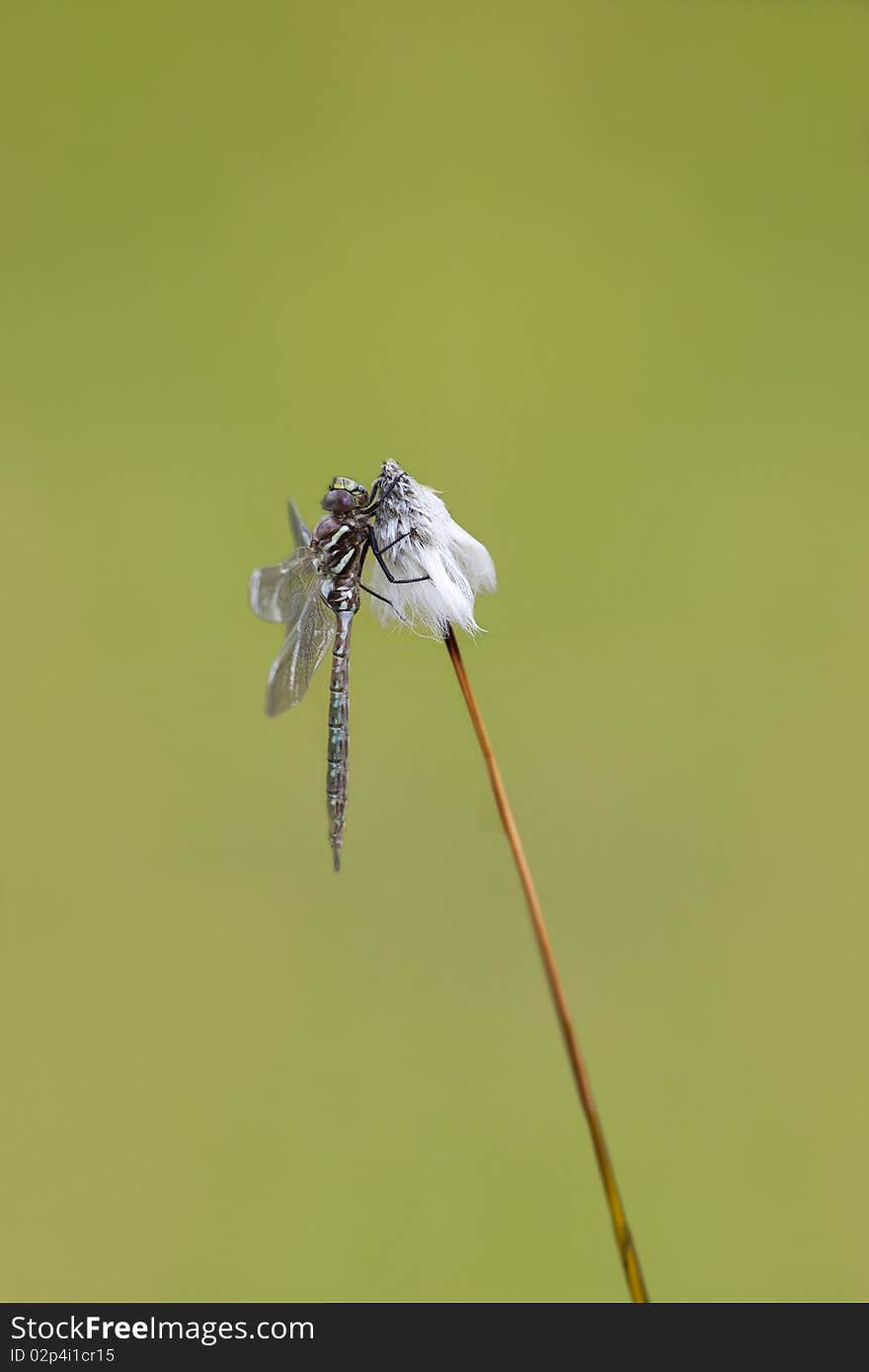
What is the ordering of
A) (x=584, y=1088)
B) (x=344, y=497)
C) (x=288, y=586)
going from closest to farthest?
(x=584, y=1088) < (x=344, y=497) < (x=288, y=586)

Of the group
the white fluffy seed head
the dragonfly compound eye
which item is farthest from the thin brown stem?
the dragonfly compound eye

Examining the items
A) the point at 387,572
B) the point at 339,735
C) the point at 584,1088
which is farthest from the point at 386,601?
the point at 584,1088

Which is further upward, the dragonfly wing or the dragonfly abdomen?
the dragonfly wing

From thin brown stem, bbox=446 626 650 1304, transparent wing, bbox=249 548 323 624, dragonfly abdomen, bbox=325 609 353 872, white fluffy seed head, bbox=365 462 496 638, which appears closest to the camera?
thin brown stem, bbox=446 626 650 1304

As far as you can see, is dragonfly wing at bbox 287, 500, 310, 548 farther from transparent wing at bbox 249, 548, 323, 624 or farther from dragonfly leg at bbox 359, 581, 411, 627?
dragonfly leg at bbox 359, 581, 411, 627

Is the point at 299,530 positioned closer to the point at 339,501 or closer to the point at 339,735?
the point at 339,501

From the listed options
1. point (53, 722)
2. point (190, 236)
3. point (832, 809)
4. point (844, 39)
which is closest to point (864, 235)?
point (844, 39)

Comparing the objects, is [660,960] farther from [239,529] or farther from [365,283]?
[365,283]

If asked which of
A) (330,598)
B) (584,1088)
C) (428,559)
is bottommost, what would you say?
(584,1088)

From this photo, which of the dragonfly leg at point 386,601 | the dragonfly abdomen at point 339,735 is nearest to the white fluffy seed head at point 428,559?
the dragonfly leg at point 386,601
